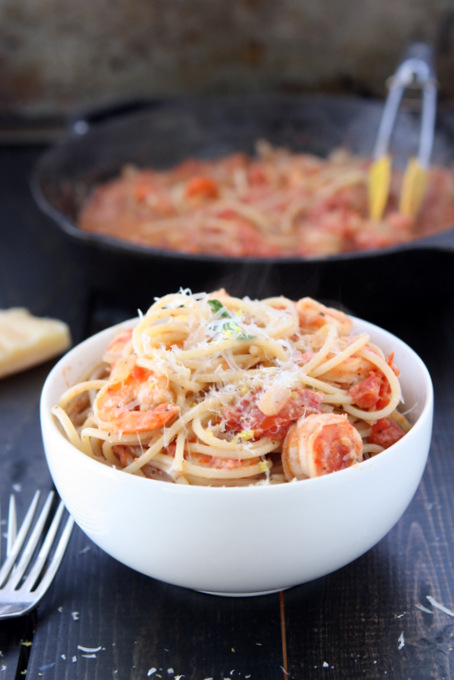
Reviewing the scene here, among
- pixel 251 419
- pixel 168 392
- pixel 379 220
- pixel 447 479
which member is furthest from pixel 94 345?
pixel 379 220

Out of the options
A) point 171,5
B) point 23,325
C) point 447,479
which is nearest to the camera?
point 447,479

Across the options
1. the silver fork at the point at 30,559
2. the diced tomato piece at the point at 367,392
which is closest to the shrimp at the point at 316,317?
the diced tomato piece at the point at 367,392

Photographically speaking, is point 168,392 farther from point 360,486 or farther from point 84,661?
point 84,661

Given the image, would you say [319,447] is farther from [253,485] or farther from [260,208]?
[260,208]

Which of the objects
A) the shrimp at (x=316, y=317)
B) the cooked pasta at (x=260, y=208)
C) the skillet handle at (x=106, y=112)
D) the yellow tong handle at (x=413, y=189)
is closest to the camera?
the shrimp at (x=316, y=317)

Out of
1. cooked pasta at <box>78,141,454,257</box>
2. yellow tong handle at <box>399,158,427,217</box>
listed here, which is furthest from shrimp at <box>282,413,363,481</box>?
yellow tong handle at <box>399,158,427,217</box>

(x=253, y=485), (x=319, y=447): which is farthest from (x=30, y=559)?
(x=319, y=447)

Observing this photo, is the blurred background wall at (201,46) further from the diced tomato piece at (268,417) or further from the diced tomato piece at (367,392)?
the diced tomato piece at (268,417)
